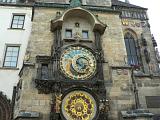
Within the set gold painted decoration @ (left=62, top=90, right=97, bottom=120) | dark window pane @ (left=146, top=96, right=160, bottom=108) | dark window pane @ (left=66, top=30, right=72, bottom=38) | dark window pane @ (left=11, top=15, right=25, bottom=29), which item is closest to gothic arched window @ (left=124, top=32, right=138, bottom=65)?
dark window pane @ (left=11, top=15, right=25, bottom=29)

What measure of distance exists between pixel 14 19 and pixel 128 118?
11579 mm

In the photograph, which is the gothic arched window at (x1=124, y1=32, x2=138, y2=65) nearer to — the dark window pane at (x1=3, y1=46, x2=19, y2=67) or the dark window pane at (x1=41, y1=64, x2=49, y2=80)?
the dark window pane at (x1=3, y1=46, x2=19, y2=67)

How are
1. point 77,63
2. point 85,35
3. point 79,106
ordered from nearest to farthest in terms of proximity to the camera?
1. point 79,106
2. point 77,63
3. point 85,35

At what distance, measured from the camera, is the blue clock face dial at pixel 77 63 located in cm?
1130

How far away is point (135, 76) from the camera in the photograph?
12992 millimetres

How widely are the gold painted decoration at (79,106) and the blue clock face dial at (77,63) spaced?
36.9 inches

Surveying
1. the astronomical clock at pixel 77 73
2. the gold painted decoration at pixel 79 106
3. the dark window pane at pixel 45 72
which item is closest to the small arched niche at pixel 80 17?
the astronomical clock at pixel 77 73

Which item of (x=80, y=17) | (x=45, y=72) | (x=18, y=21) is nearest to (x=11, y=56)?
(x=18, y=21)

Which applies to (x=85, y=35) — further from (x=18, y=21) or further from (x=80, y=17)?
(x=18, y=21)

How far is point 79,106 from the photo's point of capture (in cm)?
1049

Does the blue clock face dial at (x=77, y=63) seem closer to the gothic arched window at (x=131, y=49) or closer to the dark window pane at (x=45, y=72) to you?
the dark window pane at (x=45, y=72)

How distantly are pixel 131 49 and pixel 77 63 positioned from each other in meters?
17.0

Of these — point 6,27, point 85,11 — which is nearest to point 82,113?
point 85,11

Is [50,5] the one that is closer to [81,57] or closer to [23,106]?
[81,57]
